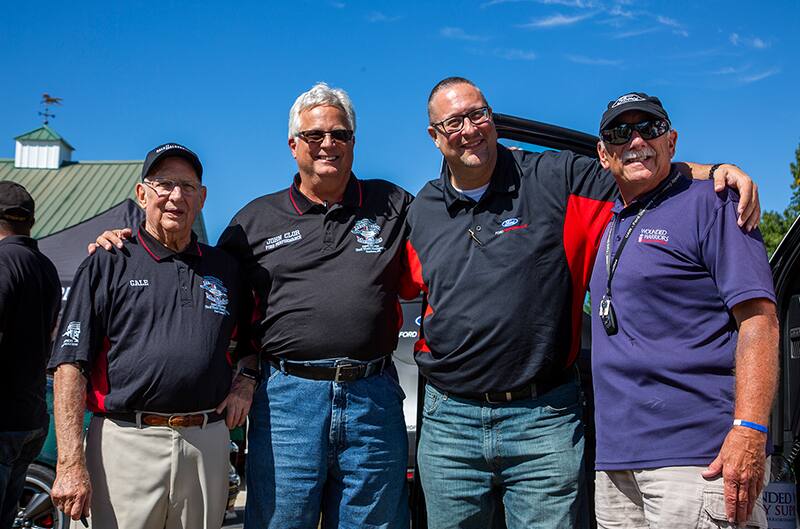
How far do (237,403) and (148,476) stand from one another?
0.46 meters

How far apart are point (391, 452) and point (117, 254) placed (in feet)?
4.84

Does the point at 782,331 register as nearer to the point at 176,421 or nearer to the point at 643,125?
the point at 643,125

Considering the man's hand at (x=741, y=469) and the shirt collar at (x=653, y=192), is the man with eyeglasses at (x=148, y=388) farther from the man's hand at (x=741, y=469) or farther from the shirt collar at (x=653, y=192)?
the man's hand at (x=741, y=469)

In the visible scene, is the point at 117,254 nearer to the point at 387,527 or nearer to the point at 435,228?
the point at 435,228

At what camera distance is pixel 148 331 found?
311cm

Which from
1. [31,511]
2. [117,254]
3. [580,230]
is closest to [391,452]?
[580,230]

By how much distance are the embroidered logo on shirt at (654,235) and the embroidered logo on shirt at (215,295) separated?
179 cm

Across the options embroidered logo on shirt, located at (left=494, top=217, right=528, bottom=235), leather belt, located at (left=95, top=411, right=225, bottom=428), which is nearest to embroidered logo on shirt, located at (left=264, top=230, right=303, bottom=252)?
leather belt, located at (left=95, top=411, right=225, bottom=428)

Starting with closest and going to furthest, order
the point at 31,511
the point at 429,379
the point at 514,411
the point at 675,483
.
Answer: the point at 675,483 → the point at 514,411 → the point at 429,379 → the point at 31,511

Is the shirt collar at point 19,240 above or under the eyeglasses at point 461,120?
under

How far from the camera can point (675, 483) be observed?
2379 millimetres

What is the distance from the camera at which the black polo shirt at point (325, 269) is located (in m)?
3.21

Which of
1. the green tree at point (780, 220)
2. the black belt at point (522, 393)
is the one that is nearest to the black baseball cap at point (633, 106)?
the black belt at point (522, 393)

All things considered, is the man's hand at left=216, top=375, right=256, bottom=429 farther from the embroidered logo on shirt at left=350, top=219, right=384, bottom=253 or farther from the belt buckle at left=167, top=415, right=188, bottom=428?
the embroidered logo on shirt at left=350, top=219, right=384, bottom=253
